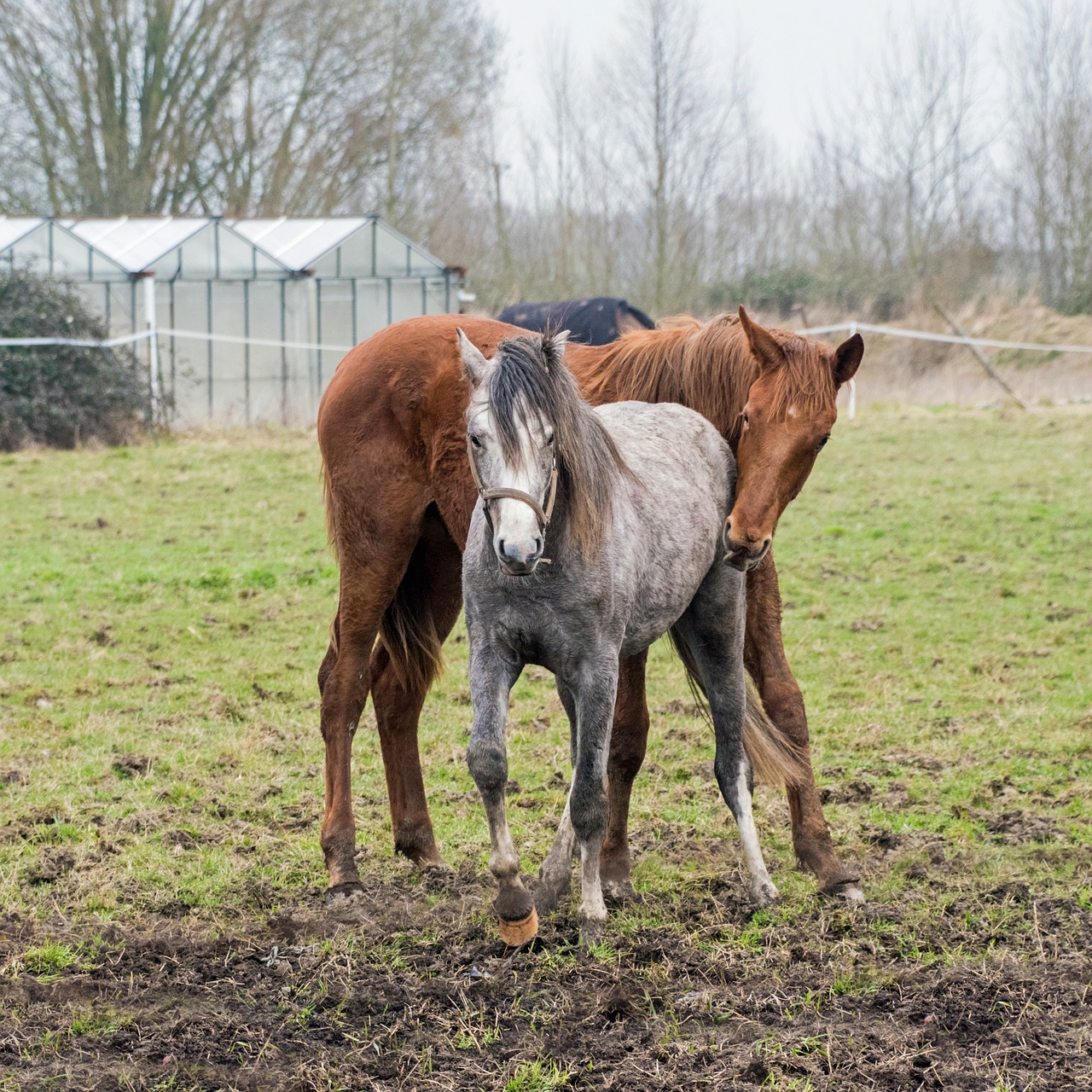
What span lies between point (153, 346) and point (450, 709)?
12.9 metres

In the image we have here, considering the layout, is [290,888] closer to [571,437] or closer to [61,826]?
[61,826]

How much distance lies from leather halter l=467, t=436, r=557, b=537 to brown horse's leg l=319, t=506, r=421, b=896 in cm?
106

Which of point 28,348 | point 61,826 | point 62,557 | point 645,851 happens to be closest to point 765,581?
point 645,851

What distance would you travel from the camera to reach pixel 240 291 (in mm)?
20625

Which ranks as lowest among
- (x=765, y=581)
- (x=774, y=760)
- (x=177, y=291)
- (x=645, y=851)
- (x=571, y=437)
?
(x=645, y=851)

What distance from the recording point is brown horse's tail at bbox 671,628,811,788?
14.3ft

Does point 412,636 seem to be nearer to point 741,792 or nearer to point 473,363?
point 741,792

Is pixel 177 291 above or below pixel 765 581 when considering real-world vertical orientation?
above

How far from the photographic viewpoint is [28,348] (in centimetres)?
1703

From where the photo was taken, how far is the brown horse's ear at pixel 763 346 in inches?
159

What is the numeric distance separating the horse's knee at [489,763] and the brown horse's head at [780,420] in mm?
1035

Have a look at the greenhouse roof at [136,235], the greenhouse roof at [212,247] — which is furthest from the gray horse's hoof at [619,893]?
the greenhouse roof at [136,235]

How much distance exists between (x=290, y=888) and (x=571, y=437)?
1934 mm

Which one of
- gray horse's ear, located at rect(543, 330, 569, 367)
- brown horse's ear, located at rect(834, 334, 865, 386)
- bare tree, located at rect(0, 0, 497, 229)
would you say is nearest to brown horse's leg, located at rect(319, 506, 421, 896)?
gray horse's ear, located at rect(543, 330, 569, 367)
